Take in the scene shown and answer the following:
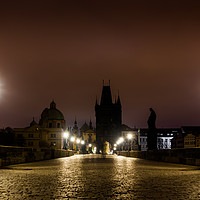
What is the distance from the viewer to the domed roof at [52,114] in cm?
13675

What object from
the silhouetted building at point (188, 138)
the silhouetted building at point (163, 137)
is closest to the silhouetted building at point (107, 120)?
the silhouetted building at point (163, 137)

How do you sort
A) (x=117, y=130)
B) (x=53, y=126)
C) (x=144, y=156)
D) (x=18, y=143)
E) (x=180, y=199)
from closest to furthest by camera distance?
(x=180, y=199) → (x=144, y=156) → (x=18, y=143) → (x=53, y=126) → (x=117, y=130)

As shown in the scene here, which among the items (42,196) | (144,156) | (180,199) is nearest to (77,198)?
(42,196)

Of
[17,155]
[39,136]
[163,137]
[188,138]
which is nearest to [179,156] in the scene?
[17,155]

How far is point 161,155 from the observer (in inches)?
1054

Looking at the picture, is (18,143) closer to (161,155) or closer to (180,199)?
(161,155)

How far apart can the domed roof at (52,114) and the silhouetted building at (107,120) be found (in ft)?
83.7

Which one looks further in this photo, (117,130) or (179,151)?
(117,130)

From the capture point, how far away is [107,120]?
159m

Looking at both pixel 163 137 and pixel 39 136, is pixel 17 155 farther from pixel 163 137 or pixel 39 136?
pixel 163 137

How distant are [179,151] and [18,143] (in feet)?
336

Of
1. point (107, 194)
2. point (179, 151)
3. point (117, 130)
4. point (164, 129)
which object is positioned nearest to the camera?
point (107, 194)

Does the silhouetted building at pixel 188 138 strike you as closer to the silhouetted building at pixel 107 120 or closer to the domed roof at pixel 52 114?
the silhouetted building at pixel 107 120

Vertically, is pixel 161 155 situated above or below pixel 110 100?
below
